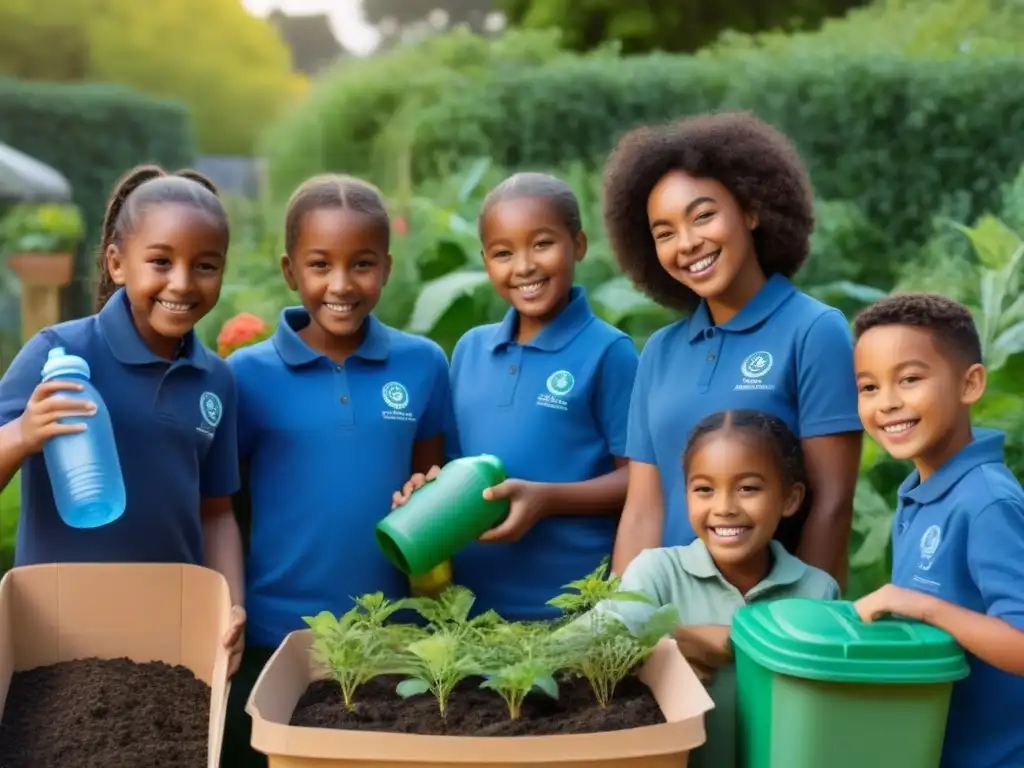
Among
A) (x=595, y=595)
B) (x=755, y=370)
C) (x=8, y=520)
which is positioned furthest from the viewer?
(x=8, y=520)

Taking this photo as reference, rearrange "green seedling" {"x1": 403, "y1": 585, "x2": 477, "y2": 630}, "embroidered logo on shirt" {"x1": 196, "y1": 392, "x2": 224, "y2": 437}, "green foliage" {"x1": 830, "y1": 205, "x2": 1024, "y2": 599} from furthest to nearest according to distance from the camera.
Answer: "green foliage" {"x1": 830, "y1": 205, "x2": 1024, "y2": 599} → "embroidered logo on shirt" {"x1": 196, "y1": 392, "x2": 224, "y2": 437} → "green seedling" {"x1": 403, "y1": 585, "x2": 477, "y2": 630}

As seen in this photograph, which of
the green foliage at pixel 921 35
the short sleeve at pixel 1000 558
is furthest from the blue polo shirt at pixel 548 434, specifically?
the green foliage at pixel 921 35

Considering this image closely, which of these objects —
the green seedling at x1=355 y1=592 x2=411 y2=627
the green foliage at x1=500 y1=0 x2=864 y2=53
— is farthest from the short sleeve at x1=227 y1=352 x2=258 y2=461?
the green foliage at x1=500 y1=0 x2=864 y2=53

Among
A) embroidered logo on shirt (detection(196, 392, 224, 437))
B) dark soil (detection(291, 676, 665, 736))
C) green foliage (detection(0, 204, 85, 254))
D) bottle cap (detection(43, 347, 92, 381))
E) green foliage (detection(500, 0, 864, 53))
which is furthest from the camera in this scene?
green foliage (detection(500, 0, 864, 53))

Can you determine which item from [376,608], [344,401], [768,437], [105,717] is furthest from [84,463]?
[768,437]

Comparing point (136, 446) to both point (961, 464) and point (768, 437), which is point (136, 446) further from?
point (961, 464)

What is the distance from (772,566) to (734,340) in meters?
0.39

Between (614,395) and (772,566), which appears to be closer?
(772,566)

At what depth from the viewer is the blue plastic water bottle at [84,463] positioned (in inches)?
69.8

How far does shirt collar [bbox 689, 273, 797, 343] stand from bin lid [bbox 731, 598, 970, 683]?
68 cm

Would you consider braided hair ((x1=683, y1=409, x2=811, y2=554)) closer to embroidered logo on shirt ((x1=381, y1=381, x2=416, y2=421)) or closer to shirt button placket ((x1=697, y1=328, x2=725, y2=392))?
shirt button placket ((x1=697, y1=328, x2=725, y2=392))

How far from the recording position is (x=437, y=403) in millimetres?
2375

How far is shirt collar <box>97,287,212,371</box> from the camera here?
2.09 m

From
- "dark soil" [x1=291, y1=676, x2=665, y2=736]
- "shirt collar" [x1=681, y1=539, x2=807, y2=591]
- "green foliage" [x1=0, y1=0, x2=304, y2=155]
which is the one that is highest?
"green foliage" [x1=0, y1=0, x2=304, y2=155]
